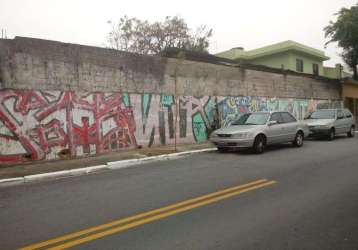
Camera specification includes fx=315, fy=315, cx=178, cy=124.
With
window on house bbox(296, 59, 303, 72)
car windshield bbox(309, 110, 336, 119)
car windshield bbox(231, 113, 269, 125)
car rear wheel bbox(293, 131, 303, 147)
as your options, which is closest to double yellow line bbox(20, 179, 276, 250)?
car windshield bbox(231, 113, 269, 125)

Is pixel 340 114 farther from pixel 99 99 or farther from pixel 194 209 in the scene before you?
pixel 194 209

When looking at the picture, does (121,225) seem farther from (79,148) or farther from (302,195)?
(79,148)

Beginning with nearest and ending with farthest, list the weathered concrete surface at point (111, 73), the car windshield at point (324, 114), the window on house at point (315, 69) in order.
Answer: the weathered concrete surface at point (111, 73) → the car windshield at point (324, 114) → the window on house at point (315, 69)

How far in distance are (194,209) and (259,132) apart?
6.81 metres

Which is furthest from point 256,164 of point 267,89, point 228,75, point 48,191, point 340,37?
point 340,37

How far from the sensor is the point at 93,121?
11.6 meters

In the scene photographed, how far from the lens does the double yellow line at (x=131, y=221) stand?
388 centimetres

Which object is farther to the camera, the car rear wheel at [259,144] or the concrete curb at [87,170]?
the car rear wheel at [259,144]

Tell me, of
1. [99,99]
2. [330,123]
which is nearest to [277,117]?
[330,123]

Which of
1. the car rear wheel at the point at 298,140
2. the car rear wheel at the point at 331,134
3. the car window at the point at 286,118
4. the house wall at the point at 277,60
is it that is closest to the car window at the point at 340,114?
the car rear wheel at the point at 331,134

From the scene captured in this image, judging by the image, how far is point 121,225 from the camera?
14.5ft

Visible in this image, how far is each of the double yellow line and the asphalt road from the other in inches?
0.6

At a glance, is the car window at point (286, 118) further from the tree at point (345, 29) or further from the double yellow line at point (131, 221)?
the tree at point (345, 29)

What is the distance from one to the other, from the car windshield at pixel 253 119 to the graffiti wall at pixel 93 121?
9.10 feet
